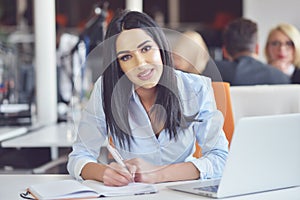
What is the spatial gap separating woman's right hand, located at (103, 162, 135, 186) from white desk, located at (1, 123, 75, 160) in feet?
3.90

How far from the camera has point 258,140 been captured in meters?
1.59

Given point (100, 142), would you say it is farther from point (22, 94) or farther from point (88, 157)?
point (22, 94)

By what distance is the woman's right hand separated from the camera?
173cm

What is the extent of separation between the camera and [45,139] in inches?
127

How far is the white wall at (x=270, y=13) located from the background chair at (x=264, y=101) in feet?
16.1

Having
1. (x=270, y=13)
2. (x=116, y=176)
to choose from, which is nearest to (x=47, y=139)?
(x=116, y=176)

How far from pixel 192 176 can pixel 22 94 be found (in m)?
3.09

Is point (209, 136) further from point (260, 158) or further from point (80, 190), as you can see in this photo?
point (80, 190)

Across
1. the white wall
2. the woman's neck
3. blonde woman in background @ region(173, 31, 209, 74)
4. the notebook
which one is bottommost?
the notebook

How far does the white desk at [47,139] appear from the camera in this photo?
309 centimetres

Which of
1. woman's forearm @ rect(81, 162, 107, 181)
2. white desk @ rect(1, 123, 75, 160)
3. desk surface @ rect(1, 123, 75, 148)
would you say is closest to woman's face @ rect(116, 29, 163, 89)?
woman's forearm @ rect(81, 162, 107, 181)

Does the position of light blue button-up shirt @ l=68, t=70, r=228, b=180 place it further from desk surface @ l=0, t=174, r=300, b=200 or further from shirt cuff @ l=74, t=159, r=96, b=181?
desk surface @ l=0, t=174, r=300, b=200

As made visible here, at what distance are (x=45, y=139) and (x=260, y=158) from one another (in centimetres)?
179

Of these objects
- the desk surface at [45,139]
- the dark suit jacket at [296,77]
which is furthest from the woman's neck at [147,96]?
the dark suit jacket at [296,77]
